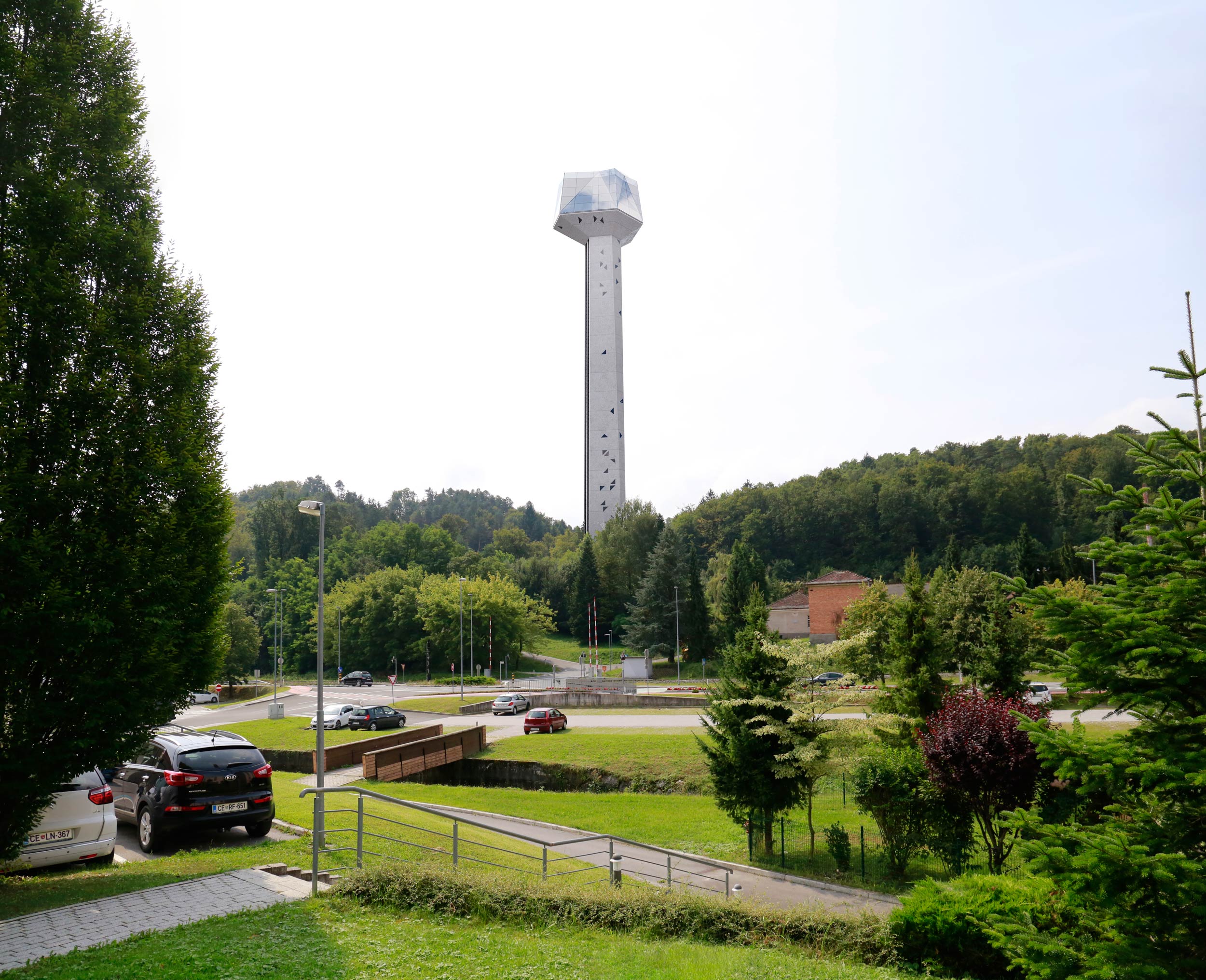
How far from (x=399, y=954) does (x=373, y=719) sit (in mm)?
30193

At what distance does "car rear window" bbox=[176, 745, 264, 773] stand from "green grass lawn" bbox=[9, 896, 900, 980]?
15.4 feet

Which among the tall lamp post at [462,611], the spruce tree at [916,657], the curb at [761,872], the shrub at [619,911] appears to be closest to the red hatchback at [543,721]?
the curb at [761,872]

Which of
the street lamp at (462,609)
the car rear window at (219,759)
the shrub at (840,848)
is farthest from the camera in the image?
the street lamp at (462,609)

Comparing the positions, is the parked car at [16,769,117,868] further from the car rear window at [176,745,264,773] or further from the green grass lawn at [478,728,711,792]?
the green grass lawn at [478,728,711,792]

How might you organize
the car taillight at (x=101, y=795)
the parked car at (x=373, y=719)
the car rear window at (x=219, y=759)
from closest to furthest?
the car taillight at (x=101, y=795) → the car rear window at (x=219, y=759) → the parked car at (x=373, y=719)

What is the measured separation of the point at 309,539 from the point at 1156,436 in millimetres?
122592

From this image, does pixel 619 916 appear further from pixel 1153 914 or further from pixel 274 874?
pixel 1153 914

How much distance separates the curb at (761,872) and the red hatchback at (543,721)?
14228mm

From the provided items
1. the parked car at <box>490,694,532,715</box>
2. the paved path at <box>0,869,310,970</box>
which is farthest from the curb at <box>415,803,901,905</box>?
the parked car at <box>490,694,532,715</box>

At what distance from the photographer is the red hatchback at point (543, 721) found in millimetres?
34562

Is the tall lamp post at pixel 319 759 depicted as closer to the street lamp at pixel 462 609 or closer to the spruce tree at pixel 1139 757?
the spruce tree at pixel 1139 757

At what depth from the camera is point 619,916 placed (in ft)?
30.6

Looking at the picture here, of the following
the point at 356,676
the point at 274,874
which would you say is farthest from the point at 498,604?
the point at 274,874

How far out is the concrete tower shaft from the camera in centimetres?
9431
